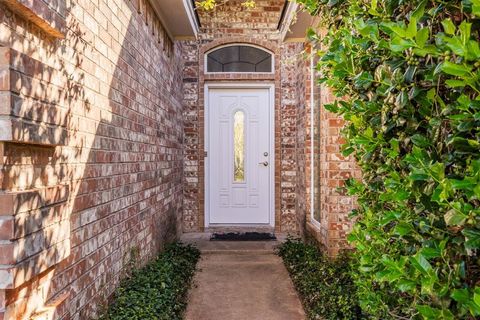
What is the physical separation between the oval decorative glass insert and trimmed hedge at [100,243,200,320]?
2.02 metres

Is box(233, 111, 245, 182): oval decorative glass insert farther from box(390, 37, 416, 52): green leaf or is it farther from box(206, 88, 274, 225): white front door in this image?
box(390, 37, 416, 52): green leaf

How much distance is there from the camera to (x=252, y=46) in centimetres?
557

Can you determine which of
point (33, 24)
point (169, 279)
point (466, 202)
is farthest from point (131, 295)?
point (466, 202)

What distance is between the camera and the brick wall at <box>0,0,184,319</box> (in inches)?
54.5

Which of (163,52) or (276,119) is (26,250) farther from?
(276,119)

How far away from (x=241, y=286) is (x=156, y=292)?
3.34 feet

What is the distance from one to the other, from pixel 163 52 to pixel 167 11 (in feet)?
1.43

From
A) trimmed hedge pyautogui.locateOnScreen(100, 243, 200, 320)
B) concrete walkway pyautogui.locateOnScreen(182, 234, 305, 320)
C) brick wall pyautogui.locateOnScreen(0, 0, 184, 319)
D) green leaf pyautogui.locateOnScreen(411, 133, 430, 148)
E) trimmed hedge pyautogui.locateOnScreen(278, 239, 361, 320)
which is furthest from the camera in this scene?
concrete walkway pyautogui.locateOnScreen(182, 234, 305, 320)

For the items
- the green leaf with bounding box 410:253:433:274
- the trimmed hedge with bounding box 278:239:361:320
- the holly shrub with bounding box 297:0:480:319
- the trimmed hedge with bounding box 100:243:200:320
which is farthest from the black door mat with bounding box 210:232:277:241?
the green leaf with bounding box 410:253:433:274

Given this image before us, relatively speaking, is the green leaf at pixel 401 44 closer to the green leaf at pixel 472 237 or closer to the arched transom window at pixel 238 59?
the green leaf at pixel 472 237

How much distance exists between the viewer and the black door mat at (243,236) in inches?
200

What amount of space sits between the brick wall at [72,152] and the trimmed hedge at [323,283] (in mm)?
1383

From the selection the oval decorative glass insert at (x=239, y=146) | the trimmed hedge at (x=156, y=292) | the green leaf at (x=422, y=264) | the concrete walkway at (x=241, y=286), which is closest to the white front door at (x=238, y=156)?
the oval decorative glass insert at (x=239, y=146)

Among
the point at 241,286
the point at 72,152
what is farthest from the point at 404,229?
the point at 241,286
